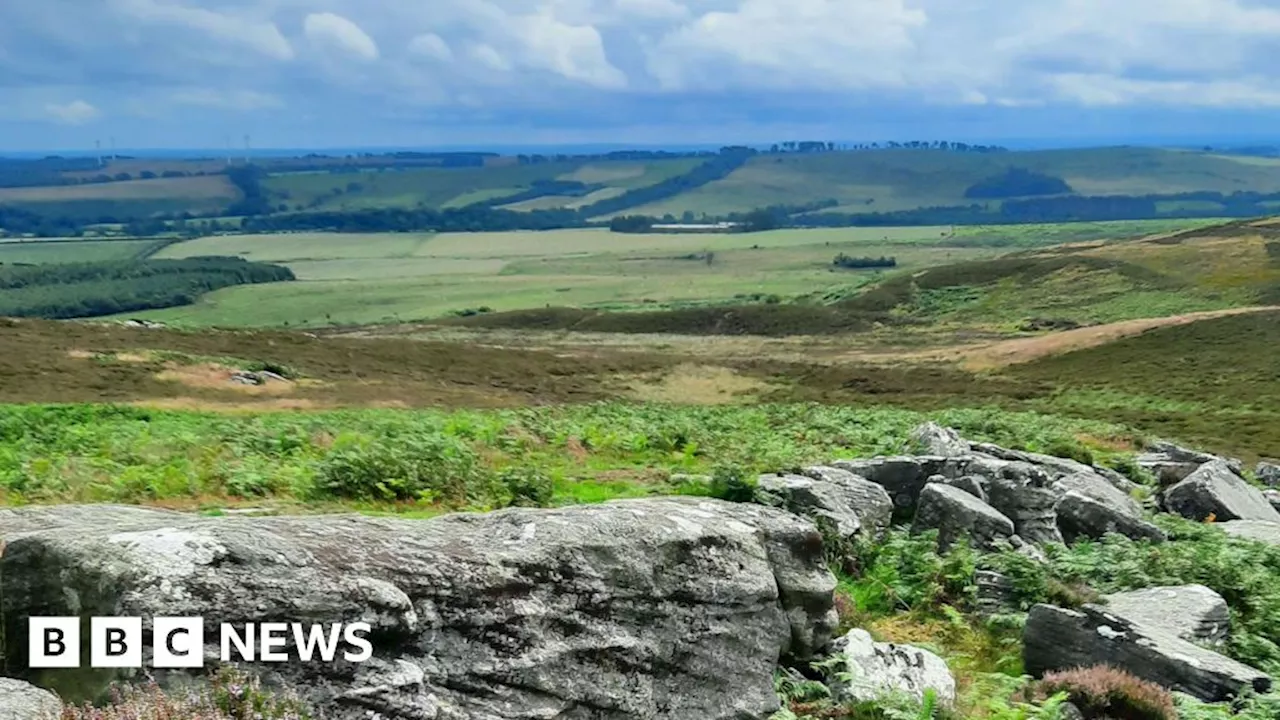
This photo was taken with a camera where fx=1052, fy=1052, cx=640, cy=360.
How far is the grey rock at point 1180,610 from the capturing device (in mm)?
13773

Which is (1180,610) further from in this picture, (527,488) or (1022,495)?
(527,488)

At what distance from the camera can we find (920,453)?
24.8m

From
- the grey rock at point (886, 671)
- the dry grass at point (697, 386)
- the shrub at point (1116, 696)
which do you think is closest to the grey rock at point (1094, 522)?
the shrub at point (1116, 696)

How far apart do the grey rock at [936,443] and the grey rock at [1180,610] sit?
889cm

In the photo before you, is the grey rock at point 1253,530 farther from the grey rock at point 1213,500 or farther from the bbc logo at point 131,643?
the bbc logo at point 131,643

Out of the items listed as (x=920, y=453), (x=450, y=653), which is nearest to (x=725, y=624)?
(x=450, y=653)

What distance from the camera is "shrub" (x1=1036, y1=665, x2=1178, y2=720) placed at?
11.0 meters

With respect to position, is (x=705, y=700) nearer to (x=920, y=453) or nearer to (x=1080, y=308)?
(x=920, y=453)

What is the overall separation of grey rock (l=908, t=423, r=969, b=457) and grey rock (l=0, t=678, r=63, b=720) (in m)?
19.8

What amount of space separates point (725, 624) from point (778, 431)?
24.2 m

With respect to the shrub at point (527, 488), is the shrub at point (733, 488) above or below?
above

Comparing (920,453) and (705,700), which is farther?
(920,453)

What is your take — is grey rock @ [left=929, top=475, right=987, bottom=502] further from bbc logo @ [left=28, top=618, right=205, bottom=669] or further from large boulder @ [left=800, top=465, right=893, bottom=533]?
bbc logo @ [left=28, top=618, right=205, bottom=669]

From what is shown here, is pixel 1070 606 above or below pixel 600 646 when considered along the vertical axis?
below
